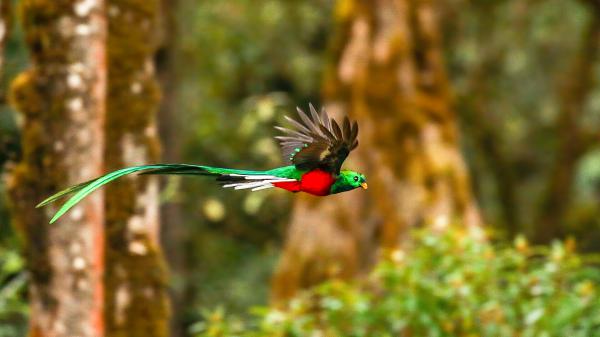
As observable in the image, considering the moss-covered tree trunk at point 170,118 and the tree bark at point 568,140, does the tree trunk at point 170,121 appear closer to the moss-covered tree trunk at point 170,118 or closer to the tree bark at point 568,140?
the moss-covered tree trunk at point 170,118

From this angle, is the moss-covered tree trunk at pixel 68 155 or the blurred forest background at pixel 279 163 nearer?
the moss-covered tree trunk at pixel 68 155

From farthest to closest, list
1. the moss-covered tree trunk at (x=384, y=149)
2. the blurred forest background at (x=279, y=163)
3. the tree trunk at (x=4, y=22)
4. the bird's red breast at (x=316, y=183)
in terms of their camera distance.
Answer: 1. the moss-covered tree trunk at (x=384, y=149)
2. the tree trunk at (x=4, y=22)
3. the blurred forest background at (x=279, y=163)
4. the bird's red breast at (x=316, y=183)

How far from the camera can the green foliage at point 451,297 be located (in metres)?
5.09

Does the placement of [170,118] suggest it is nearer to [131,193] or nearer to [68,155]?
[131,193]

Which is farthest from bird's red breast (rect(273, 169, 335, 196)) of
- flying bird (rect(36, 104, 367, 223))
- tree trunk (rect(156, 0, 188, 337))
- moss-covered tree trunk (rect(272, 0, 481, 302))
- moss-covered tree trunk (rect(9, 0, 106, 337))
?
tree trunk (rect(156, 0, 188, 337))

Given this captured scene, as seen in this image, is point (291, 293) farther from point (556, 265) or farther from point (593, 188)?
point (593, 188)

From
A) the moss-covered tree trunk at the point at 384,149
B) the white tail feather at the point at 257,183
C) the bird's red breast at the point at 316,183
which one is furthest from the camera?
the moss-covered tree trunk at the point at 384,149

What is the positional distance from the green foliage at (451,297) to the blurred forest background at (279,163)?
0.01m

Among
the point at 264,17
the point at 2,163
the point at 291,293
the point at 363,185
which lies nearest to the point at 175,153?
the point at 291,293

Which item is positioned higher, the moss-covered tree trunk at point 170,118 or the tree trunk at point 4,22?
the moss-covered tree trunk at point 170,118

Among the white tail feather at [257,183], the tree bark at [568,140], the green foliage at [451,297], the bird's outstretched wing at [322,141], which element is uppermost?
the tree bark at [568,140]

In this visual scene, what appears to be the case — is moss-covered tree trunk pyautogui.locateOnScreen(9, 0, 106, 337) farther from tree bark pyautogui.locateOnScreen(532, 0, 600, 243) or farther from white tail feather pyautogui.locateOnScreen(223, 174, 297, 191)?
tree bark pyautogui.locateOnScreen(532, 0, 600, 243)

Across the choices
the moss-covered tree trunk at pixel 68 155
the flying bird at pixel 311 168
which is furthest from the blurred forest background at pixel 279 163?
the flying bird at pixel 311 168

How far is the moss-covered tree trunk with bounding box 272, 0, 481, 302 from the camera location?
25.6 ft
